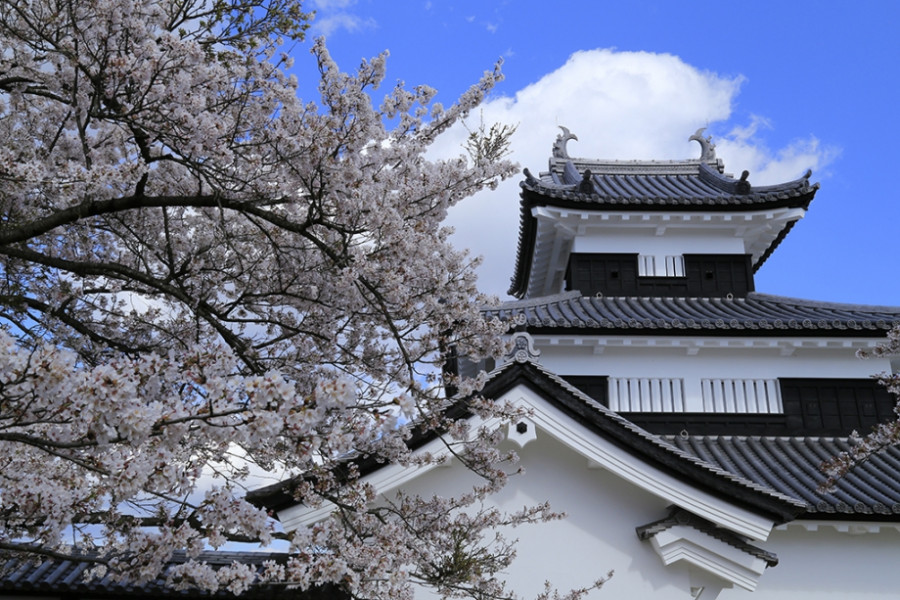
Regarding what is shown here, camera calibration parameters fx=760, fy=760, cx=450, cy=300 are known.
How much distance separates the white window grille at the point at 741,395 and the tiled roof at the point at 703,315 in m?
0.84

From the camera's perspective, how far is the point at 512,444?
8.38 m

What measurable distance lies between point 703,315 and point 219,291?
854cm

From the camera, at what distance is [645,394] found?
12.1 m

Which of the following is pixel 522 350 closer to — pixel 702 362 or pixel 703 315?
pixel 702 362

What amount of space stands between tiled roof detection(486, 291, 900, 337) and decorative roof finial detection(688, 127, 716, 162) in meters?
4.87

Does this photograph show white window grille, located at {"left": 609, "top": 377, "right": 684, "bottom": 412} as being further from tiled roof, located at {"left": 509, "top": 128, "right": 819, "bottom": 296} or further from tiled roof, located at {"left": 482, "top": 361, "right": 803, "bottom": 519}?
tiled roof, located at {"left": 482, "top": 361, "right": 803, "bottom": 519}

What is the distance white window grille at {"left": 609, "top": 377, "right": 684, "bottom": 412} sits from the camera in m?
12.0

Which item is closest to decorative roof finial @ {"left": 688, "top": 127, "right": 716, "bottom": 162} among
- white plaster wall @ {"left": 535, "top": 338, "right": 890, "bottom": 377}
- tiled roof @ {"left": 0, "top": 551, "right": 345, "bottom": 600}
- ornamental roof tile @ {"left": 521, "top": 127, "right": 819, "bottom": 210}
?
ornamental roof tile @ {"left": 521, "top": 127, "right": 819, "bottom": 210}

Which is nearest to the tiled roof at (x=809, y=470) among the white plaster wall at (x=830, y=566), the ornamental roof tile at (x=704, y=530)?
the white plaster wall at (x=830, y=566)

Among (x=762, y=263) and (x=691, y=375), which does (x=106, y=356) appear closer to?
(x=691, y=375)

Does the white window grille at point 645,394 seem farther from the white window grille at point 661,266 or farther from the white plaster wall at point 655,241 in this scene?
the white plaster wall at point 655,241

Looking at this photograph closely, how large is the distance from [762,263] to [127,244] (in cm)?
1311

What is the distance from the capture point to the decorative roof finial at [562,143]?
18828 millimetres

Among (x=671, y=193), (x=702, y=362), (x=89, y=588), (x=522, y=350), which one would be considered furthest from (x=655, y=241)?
(x=89, y=588)
